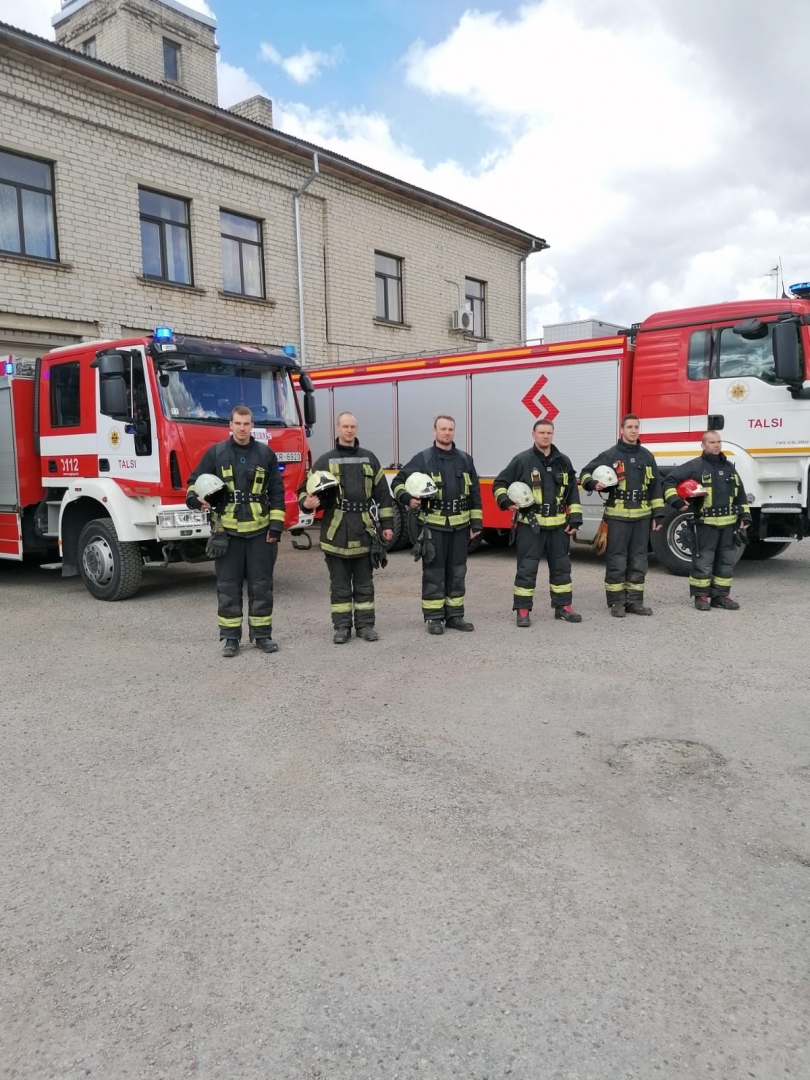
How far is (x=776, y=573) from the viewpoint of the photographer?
9328 millimetres

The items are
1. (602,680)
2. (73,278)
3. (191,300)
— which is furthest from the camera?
(191,300)

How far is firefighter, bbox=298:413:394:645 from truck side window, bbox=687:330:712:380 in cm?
434

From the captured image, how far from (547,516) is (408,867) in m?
4.58

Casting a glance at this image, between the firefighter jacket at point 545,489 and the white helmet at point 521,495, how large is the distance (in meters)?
0.05

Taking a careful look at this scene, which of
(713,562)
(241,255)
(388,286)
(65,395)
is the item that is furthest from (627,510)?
(388,286)

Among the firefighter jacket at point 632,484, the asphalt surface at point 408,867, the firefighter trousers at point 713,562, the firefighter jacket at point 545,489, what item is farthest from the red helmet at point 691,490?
the asphalt surface at point 408,867

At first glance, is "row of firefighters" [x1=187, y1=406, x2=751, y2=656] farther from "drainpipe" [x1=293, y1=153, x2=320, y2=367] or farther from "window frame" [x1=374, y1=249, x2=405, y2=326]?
"window frame" [x1=374, y1=249, x2=405, y2=326]

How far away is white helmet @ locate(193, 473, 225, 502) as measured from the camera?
6.21 m

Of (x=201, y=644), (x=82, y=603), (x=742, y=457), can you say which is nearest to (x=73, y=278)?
(x=82, y=603)

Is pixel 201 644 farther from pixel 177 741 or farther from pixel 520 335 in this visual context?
pixel 520 335

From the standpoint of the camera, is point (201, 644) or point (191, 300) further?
point (191, 300)

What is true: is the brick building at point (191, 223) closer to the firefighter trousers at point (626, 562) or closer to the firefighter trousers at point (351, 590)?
the firefighter trousers at point (351, 590)

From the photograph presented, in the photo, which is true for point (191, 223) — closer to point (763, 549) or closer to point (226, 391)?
point (226, 391)

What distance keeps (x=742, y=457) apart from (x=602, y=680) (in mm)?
4448
